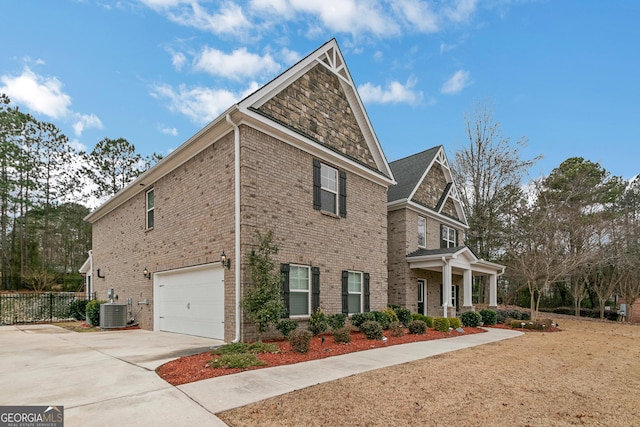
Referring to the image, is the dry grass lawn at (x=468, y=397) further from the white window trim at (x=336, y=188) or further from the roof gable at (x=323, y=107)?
the roof gable at (x=323, y=107)

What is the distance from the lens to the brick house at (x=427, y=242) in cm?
1652

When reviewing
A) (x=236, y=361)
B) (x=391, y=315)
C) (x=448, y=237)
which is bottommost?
(x=391, y=315)

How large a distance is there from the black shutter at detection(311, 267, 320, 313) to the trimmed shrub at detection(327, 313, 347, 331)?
0.53 metres

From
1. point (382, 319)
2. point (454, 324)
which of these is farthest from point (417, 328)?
point (454, 324)

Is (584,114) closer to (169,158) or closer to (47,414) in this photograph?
(169,158)

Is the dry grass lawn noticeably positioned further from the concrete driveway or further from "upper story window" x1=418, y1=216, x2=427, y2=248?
"upper story window" x1=418, y1=216, x2=427, y2=248

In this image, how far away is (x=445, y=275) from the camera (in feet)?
52.0

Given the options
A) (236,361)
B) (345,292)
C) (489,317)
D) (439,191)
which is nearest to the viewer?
(236,361)

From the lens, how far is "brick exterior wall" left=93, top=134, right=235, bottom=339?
32.8ft

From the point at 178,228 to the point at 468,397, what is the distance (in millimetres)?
9665

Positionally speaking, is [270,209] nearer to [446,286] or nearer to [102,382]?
[102,382]

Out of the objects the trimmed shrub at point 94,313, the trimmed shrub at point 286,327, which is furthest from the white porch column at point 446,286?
the trimmed shrub at point 94,313

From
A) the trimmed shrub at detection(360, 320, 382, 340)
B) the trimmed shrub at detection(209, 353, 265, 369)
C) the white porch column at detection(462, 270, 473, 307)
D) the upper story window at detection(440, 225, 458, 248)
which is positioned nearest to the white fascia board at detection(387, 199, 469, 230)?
the upper story window at detection(440, 225, 458, 248)

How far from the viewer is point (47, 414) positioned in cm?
434
